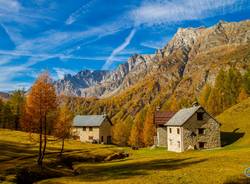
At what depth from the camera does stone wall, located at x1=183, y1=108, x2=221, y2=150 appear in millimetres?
85625

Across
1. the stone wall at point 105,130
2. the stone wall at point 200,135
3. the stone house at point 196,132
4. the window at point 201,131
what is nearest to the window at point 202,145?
the stone house at point 196,132

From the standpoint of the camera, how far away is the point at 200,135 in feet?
284

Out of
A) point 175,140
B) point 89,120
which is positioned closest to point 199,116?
point 175,140

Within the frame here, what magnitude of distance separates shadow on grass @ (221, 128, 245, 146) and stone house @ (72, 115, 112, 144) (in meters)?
52.3

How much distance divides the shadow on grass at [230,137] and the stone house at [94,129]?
52.3 meters

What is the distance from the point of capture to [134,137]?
172500 millimetres

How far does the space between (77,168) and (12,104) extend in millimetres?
88755

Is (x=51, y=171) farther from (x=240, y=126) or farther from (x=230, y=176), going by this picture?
(x=240, y=126)

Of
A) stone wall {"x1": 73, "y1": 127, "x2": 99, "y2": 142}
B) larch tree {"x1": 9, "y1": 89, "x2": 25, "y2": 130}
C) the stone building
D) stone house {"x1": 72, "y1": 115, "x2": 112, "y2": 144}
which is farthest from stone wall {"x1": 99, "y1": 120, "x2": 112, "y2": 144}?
larch tree {"x1": 9, "y1": 89, "x2": 25, "y2": 130}

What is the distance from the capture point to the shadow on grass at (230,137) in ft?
295

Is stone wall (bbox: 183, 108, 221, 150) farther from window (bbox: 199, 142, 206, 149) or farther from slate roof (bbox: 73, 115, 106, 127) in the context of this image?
slate roof (bbox: 73, 115, 106, 127)

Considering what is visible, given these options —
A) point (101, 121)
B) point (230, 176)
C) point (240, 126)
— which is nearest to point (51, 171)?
point (230, 176)

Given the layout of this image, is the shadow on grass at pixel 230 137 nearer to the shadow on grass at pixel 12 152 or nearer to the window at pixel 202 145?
the window at pixel 202 145

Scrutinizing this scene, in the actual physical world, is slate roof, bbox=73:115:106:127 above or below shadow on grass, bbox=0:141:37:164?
above
